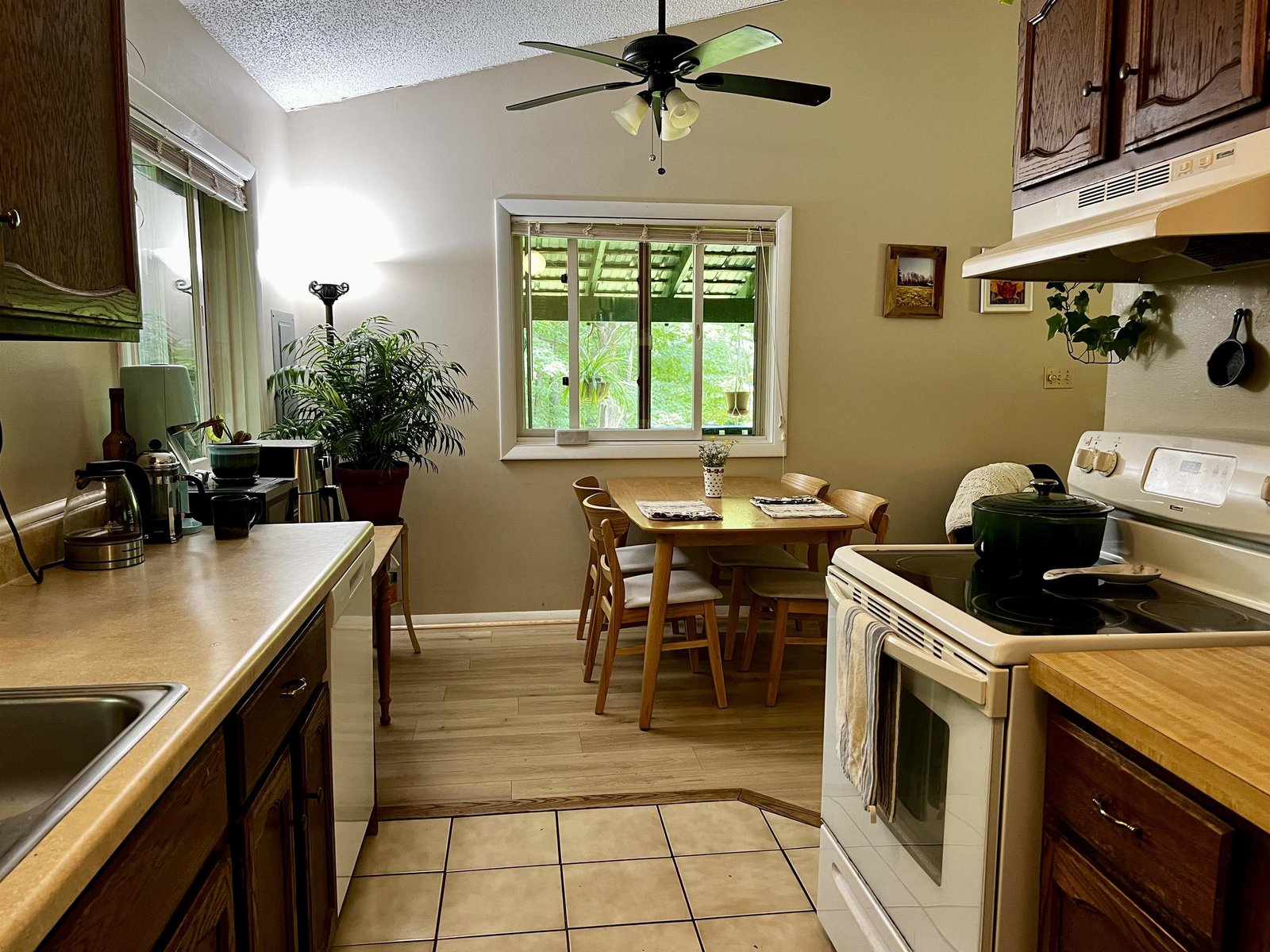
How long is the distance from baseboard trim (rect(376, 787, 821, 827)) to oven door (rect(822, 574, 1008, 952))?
787 mm

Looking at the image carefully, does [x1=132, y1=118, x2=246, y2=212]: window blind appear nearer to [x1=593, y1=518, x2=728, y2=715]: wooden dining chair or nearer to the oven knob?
[x1=593, y1=518, x2=728, y2=715]: wooden dining chair

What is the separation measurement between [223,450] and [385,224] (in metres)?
1.96

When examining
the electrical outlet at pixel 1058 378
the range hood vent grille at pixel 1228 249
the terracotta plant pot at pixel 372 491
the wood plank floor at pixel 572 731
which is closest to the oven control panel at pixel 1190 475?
the range hood vent grille at pixel 1228 249

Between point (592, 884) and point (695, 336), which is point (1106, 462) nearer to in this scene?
point (592, 884)

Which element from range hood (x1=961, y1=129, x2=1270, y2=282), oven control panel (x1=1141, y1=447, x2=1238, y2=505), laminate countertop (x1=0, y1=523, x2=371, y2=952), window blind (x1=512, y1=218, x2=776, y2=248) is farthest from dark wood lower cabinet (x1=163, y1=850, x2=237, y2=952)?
window blind (x1=512, y1=218, x2=776, y2=248)

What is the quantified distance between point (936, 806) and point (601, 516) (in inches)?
73.2

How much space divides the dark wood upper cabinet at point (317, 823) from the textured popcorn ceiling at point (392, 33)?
92.1 inches

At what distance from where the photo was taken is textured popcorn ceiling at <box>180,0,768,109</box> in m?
2.93

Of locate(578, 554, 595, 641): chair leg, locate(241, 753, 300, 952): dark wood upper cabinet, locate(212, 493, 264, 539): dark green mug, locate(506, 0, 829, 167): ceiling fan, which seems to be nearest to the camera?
locate(241, 753, 300, 952): dark wood upper cabinet

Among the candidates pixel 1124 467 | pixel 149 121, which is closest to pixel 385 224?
pixel 149 121

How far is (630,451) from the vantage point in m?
4.30

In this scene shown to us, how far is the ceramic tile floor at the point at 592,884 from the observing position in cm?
195

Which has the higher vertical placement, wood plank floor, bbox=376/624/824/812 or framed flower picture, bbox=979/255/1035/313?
framed flower picture, bbox=979/255/1035/313

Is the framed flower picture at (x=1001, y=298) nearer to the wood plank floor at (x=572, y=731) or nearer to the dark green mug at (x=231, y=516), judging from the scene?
the wood plank floor at (x=572, y=731)
